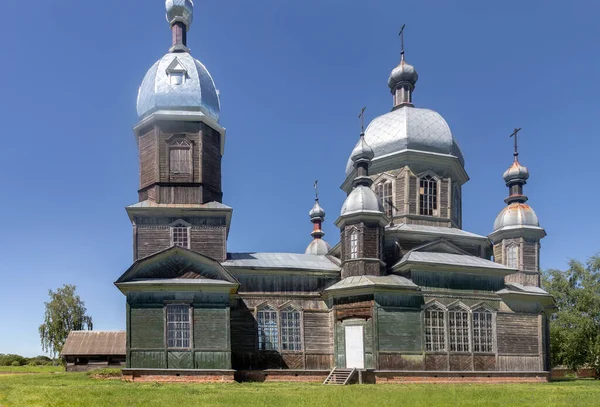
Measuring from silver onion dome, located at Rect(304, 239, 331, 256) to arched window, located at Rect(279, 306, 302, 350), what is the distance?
14.4 metres

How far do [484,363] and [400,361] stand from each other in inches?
178

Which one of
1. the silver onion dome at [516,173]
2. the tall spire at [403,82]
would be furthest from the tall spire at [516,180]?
the tall spire at [403,82]

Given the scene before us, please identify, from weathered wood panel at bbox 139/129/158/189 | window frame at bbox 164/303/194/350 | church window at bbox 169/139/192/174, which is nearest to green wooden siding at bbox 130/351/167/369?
window frame at bbox 164/303/194/350

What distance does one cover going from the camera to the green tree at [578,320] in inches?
1356

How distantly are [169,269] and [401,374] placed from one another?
11.4m

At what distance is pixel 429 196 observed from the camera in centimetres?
2953

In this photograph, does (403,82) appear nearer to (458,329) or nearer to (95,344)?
(458,329)

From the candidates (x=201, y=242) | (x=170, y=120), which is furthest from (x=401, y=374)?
(x=170, y=120)

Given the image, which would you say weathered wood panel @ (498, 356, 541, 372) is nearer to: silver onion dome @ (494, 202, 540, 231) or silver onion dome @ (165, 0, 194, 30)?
silver onion dome @ (494, 202, 540, 231)

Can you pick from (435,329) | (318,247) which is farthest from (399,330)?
(318,247)

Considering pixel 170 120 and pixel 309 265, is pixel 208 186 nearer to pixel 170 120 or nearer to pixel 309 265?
pixel 170 120

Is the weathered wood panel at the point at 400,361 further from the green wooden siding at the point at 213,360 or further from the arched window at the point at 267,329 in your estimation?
the green wooden siding at the point at 213,360

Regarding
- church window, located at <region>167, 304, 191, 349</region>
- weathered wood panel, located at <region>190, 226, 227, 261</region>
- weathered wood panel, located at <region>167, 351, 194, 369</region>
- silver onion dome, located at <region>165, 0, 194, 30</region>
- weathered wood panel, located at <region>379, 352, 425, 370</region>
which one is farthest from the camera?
silver onion dome, located at <region>165, 0, 194, 30</region>

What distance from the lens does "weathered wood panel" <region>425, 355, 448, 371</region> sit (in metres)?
24.2
